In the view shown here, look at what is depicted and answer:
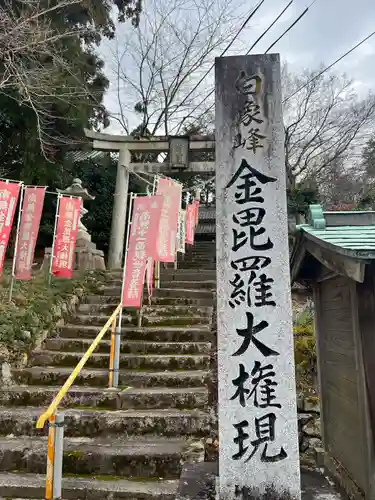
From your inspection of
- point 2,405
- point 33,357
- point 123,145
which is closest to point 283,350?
point 2,405

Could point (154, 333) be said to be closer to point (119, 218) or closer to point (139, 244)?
point (139, 244)

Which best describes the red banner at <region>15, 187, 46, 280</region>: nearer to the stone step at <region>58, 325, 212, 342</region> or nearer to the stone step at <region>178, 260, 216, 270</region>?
the stone step at <region>58, 325, 212, 342</region>

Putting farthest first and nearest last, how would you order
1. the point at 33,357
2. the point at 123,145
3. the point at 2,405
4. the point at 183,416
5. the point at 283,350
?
1. the point at 123,145
2. the point at 33,357
3. the point at 2,405
4. the point at 183,416
5. the point at 283,350

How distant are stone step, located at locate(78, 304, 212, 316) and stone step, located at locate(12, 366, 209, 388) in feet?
6.53

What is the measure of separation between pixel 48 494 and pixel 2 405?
93.9 inches

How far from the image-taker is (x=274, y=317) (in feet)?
9.10

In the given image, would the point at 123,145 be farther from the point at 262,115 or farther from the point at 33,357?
the point at 262,115

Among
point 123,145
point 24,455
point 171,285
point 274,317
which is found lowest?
point 24,455

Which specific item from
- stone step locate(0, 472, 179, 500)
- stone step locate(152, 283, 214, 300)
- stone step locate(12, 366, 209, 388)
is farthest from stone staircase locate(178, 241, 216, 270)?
stone step locate(0, 472, 179, 500)

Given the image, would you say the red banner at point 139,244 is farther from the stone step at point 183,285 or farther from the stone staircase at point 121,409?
the stone step at point 183,285

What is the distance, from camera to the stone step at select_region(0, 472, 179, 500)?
3.49 metres

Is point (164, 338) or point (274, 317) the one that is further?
point (164, 338)

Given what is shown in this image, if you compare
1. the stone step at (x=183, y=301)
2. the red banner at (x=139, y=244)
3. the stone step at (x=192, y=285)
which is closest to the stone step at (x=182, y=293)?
the stone step at (x=183, y=301)

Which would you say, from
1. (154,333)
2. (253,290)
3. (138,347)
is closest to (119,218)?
(154,333)
